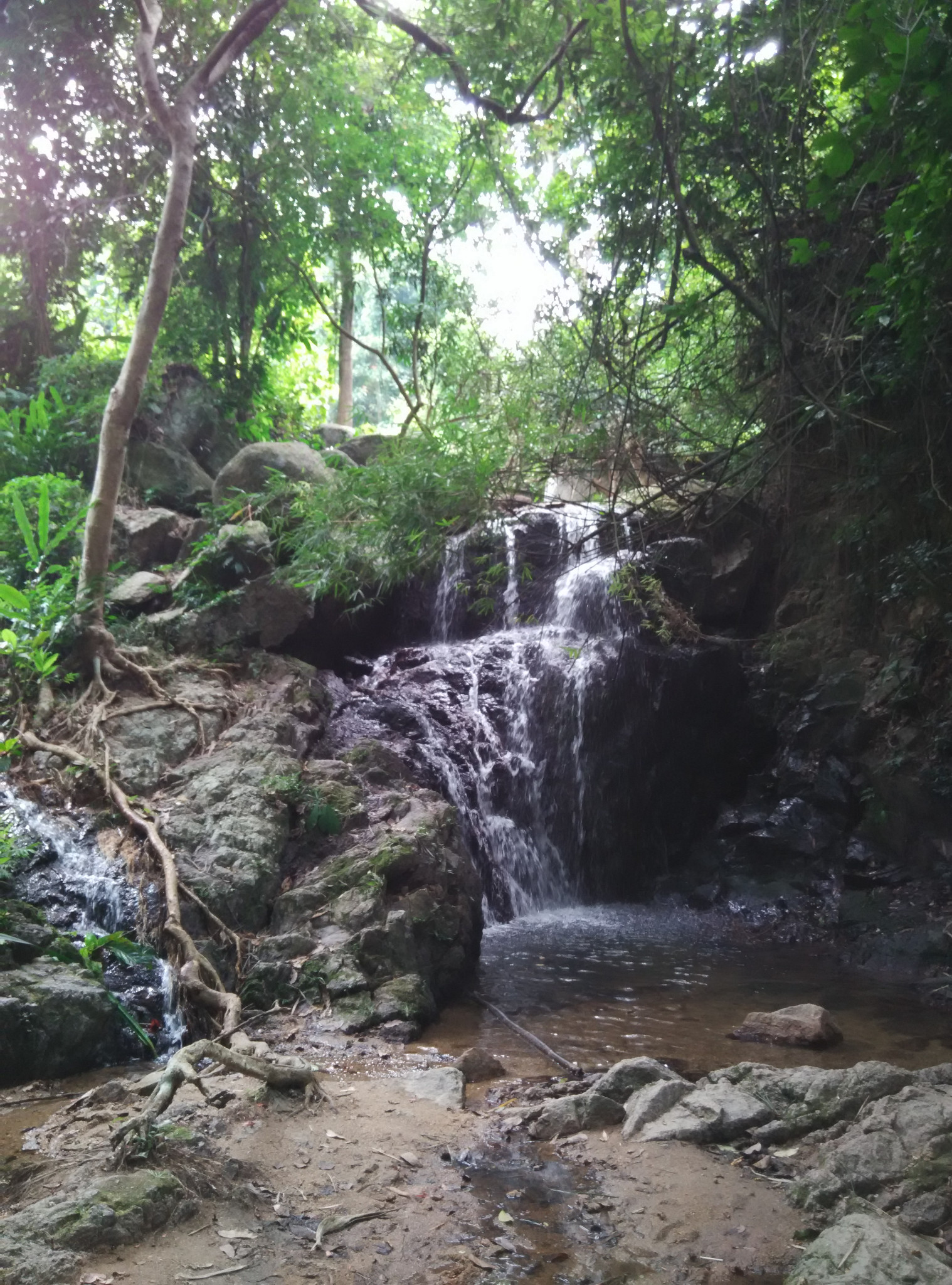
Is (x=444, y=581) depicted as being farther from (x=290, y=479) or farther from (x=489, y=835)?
(x=489, y=835)

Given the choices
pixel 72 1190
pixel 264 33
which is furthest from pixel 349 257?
pixel 72 1190

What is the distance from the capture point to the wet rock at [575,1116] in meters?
3.58

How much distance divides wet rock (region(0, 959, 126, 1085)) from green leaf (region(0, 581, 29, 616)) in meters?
3.58

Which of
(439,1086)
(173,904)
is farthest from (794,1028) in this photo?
(173,904)

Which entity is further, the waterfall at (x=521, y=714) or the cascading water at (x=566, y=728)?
the cascading water at (x=566, y=728)

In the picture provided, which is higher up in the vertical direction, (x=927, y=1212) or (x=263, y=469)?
(x=263, y=469)

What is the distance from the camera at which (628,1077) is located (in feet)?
12.8

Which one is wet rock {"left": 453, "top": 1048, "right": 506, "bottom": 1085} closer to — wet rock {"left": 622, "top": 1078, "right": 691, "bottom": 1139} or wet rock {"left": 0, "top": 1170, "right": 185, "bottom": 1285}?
wet rock {"left": 622, "top": 1078, "right": 691, "bottom": 1139}

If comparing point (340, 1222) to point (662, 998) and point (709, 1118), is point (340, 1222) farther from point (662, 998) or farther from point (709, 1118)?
point (662, 998)

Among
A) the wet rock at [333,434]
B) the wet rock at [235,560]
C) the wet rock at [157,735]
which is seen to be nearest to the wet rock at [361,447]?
the wet rock at [333,434]

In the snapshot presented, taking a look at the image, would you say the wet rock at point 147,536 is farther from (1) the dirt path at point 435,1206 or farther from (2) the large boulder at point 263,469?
(1) the dirt path at point 435,1206

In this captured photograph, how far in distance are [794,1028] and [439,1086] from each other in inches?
87.7

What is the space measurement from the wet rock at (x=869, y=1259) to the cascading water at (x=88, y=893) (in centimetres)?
325

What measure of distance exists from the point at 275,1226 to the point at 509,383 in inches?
255
